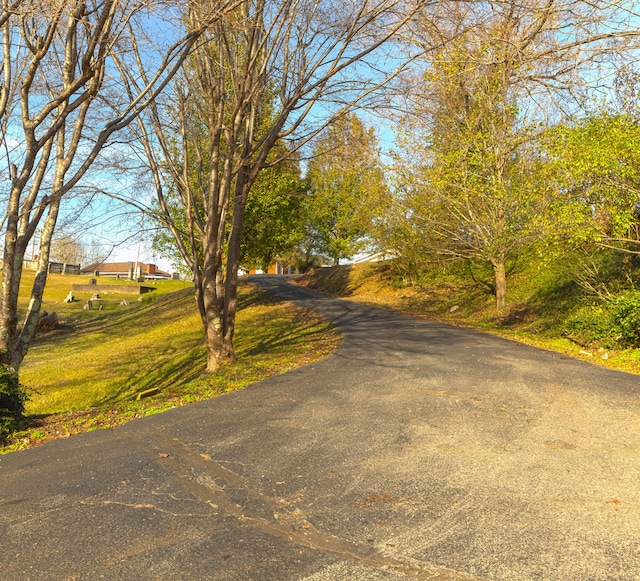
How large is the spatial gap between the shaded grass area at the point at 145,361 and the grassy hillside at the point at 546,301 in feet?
16.6

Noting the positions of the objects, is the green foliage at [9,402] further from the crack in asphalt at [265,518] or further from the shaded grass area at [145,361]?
the crack in asphalt at [265,518]

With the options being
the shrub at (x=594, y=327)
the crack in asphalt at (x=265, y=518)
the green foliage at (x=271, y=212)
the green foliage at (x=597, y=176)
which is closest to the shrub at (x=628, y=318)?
the shrub at (x=594, y=327)

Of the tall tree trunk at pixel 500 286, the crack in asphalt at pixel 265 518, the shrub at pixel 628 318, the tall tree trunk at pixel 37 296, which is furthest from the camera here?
the tall tree trunk at pixel 500 286

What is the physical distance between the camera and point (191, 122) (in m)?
11.8

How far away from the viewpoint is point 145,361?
1611cm

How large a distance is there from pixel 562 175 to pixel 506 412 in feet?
25.6

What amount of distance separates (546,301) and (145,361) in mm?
12717

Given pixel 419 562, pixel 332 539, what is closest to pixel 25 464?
pixel 332 539

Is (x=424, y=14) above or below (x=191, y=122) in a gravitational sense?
above

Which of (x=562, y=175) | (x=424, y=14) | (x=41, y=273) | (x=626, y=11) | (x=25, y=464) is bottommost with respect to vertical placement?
(x=25, y=464)

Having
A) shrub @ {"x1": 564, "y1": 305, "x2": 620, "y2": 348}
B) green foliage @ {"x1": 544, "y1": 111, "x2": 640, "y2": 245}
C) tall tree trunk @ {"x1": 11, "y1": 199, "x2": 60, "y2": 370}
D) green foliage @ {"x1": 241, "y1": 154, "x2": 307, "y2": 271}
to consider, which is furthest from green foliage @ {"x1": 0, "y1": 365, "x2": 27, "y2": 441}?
green foliage @ {"x1": 241, "y1": 154, "x2": 307, "y2": 271}

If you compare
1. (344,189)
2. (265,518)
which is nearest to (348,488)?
(265,518)

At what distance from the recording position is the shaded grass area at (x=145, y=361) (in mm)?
8062

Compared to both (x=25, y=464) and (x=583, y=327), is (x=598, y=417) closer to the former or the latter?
(x=25, y=464)
